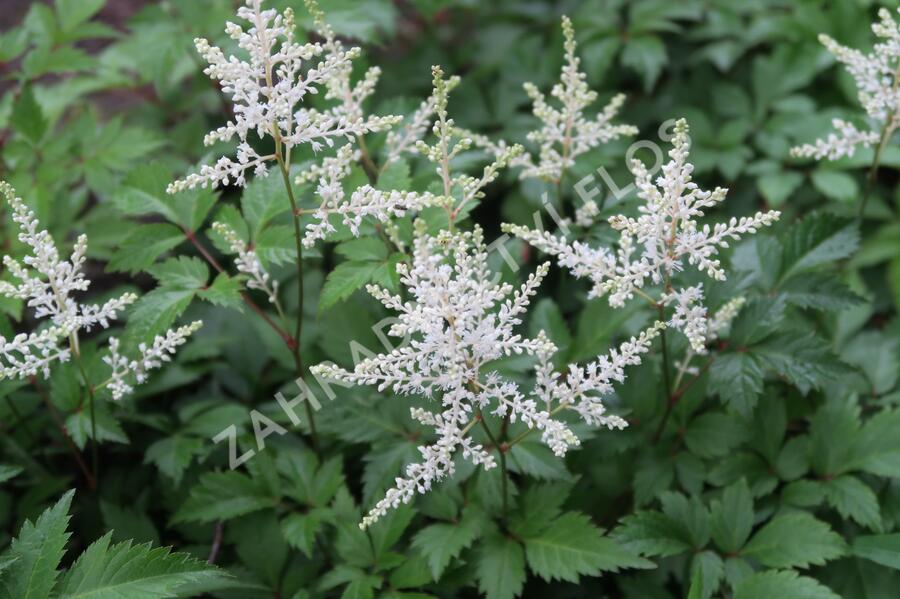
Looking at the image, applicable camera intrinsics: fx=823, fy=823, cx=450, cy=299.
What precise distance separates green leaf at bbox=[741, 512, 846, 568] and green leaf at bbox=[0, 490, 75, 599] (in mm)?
2105

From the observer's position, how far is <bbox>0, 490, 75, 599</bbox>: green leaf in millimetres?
2270

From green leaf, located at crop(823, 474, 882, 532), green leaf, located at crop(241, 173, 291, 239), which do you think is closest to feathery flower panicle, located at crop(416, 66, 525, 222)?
green leaf, located at crop(241, 173, 291, 239)

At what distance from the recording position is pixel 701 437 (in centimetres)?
298

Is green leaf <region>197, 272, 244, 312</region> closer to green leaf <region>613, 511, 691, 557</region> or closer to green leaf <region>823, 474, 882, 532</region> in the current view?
green leaf <region>613, 511, 691, 557</region>

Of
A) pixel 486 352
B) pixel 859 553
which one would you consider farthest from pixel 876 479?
pixel 486 352

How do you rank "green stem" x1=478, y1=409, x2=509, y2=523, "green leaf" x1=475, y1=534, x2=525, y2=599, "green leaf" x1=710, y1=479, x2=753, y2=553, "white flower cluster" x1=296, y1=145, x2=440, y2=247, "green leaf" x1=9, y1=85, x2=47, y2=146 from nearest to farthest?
"white flower cluster" x1=296, y1=145, x2=440, y2=247
"green stem" x1=478, y1=409, x2=509, y2=523
"green leaf" x1=475, y1=534, x2=525, y2=599
"green leaf" x1=710, y1=479, x2=753, y2=553
"green leaf" x1=9, y1=85, x2=47, y2=146

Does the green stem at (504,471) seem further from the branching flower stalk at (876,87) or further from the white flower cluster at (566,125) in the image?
the branching flower stalk at (876,87)

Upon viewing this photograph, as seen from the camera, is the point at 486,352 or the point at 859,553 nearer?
the point at 486,352

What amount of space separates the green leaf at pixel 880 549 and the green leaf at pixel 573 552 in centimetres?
82

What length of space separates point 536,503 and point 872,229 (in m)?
2.72

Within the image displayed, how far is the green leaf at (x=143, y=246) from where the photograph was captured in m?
2.72

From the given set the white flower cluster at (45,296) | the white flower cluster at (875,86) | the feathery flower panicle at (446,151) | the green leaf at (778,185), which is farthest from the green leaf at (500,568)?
the green leaf at (778,185)

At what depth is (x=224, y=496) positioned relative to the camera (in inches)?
113

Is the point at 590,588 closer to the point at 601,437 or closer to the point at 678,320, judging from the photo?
the point at 601,437
